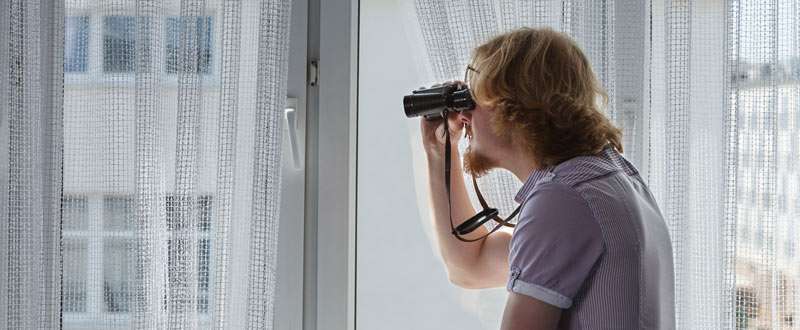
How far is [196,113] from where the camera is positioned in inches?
59.2

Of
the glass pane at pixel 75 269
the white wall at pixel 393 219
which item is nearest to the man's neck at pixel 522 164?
the white wall at pixel 393 219

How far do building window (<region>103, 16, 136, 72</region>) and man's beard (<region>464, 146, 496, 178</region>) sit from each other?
2.23 ft

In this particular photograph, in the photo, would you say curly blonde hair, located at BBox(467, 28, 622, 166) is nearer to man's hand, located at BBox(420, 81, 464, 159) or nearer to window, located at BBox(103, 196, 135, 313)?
man's hand, located at BBox(420, 81, 464, 159)

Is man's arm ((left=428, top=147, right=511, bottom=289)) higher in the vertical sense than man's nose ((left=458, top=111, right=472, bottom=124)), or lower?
lower

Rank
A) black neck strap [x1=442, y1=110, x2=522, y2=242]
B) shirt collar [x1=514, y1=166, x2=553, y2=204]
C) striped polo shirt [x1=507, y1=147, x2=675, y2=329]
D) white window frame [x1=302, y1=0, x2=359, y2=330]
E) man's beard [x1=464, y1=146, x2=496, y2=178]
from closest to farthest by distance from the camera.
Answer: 1. striped polo shirt [x1=507, y1=147, x2=675, y2=329]
2. shirt collar [x1=514, y1=166, x2=553, y2=204]
3. man's beard [x1=464, y1=146, x2=496, y2=178]
4. black neck strap [x1=442, y1=110, x2=522, y2=242]
5. white window frame [x1=302, y1=0, x2=359, y2=330]

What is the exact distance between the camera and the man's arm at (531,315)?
104 cm

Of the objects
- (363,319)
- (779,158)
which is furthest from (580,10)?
(363,319)

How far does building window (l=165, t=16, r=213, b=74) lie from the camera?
150 centimetres

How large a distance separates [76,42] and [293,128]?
45 cm

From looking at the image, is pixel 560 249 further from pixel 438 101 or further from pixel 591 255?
pixel 438 101

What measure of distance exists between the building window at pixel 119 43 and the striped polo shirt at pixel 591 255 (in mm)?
868

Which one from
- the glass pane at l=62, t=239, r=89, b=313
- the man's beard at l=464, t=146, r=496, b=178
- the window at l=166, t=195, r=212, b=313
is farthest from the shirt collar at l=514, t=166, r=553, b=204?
the glass pane at l=62, t=239, r=89, b=313

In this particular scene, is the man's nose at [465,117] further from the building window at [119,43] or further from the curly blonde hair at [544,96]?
the building window at [119,43]

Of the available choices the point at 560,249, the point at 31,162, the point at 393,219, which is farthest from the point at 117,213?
the point at 560,249
